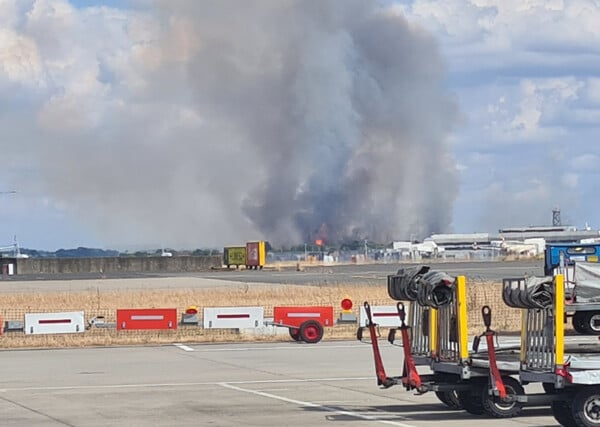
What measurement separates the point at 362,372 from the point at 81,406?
7246 millimetres

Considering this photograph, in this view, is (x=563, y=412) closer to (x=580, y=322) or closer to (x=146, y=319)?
(x=580, y=322)

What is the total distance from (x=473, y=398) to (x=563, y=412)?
1823 millimetres

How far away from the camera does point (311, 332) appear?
3391 cm

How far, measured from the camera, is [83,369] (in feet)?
87.7

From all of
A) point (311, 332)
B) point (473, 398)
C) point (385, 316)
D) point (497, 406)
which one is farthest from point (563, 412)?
point (385, 316)

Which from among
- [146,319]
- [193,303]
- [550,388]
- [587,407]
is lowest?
[587,407]

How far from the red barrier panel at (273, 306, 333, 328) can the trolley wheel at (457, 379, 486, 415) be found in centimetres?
1702

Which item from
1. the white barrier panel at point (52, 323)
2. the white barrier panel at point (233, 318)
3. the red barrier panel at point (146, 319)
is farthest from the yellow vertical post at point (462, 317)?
the white barrier panel at point (52, 323)

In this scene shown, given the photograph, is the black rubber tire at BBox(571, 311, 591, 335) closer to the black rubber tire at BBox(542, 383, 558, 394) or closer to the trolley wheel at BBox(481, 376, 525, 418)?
the trolley wheel at BBox(481, 376, 525, 418)

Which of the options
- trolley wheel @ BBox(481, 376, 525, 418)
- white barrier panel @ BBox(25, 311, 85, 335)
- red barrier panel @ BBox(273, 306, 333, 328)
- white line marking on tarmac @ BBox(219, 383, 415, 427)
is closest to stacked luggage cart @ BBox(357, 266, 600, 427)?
trolley wheel @ BBox(481, 376, 525, 418)

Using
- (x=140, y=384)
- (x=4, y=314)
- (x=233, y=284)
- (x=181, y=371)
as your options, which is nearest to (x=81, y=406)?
(x=140, y=384)

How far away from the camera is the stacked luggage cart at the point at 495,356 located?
15.4 metres

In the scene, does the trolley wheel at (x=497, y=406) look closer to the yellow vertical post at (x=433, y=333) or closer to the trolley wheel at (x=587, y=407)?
the yellow vertical post at (x=433, y=333)

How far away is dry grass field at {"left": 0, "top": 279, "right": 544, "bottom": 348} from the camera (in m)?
35.2
